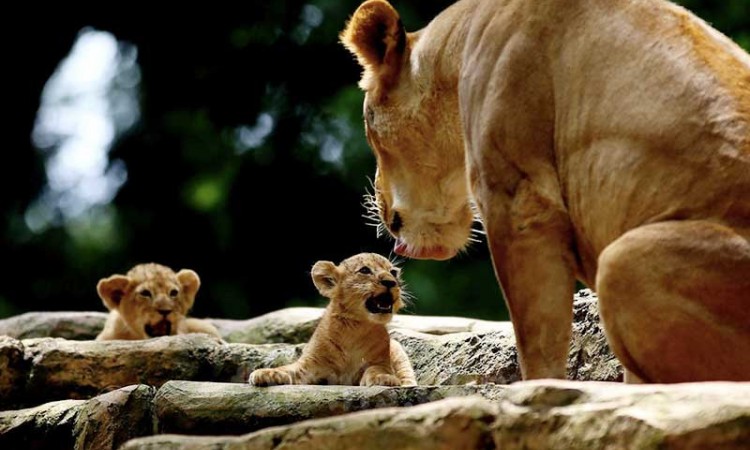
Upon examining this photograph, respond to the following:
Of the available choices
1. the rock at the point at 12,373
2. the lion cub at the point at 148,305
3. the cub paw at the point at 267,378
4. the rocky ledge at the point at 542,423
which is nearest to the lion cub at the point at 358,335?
the cub paw at the point at 267,378

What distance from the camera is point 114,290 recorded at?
9.86m

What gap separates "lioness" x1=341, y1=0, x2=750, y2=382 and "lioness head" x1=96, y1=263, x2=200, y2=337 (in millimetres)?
3714

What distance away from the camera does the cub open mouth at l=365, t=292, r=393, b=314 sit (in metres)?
7.13

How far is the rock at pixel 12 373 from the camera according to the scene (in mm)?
7402

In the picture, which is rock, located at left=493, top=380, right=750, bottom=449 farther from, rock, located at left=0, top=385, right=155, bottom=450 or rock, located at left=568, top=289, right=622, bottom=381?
rock, located at left=568, top=289, right=622, bottom=381

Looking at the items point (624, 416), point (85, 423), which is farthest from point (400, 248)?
point (624, 416)

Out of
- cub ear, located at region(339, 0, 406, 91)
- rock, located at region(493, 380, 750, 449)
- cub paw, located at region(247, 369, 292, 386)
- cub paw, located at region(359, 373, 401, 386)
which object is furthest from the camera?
cub ear, located at region(339, 0, 406, 91)

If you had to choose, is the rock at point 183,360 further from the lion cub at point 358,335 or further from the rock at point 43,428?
the rock at point 43,428

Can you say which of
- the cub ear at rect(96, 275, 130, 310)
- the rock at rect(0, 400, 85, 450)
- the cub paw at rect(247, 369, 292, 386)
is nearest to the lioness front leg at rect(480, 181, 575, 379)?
the cub paw at rect(247, 369, 292, 386)

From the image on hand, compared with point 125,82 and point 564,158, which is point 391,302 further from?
point 125,82

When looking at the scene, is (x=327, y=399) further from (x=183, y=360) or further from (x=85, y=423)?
(x=183, y=360)

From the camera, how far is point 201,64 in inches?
635

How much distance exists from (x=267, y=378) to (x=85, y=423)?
70 centimetres

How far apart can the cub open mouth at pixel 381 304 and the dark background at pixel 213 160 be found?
6628mm
